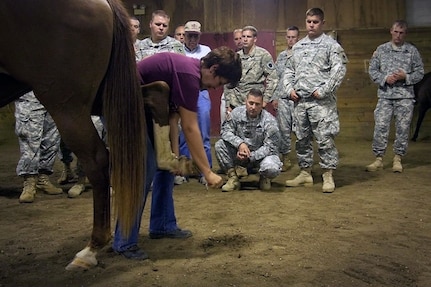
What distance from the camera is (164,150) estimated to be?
288 centimetres

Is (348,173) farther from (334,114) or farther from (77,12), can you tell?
(77,12)

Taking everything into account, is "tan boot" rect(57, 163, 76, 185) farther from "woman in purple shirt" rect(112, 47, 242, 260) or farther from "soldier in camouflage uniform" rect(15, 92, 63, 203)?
"woman in purple shirt" rect(112, 47, 242, 260)

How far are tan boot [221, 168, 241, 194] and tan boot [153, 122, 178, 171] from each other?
218 cm

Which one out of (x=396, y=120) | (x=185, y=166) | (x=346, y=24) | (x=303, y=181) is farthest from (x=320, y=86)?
(x=346, y=24)

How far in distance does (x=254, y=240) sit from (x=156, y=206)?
0.69 m

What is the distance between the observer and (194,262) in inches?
119

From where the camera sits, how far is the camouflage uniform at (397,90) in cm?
576

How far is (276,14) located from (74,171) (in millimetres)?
5342

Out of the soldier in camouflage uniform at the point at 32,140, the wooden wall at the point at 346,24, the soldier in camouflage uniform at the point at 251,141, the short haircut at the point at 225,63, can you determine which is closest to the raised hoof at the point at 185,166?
the short haircut at the point at 225,63

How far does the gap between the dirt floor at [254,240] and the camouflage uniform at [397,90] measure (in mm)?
717

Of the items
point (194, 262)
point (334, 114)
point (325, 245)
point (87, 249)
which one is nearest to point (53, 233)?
point (87, 249)

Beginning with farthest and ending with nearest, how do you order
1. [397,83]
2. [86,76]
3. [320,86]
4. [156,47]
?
1. [397,83]
2. [156,47]
3. [320,86]
4. [86,76]

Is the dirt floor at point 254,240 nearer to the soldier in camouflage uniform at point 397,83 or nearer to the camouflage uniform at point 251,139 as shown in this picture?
the camouflage uniform at point 251,139

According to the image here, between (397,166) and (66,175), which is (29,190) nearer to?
(66,175)
